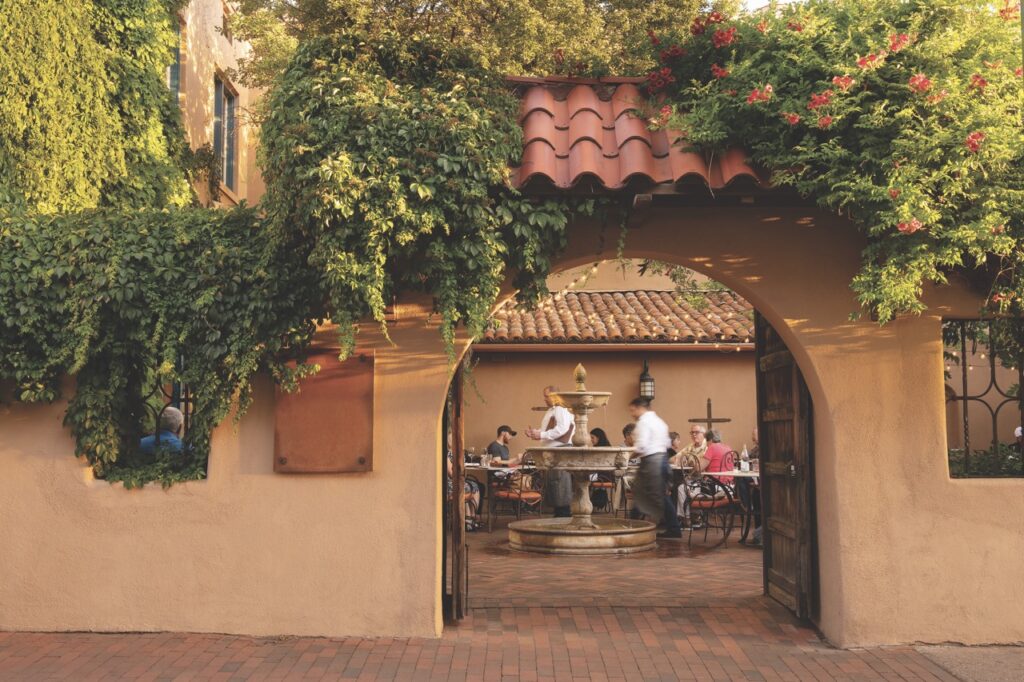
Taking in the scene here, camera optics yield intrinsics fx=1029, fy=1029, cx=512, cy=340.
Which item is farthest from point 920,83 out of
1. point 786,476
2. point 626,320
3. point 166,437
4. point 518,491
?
point 626,320

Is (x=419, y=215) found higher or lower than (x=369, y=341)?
higher

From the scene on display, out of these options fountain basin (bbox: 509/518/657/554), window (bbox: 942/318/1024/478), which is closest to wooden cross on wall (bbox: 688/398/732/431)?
fountain basin (bbox: 509/518/657/554)

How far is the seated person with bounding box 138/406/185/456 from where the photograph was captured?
8102 millimetres

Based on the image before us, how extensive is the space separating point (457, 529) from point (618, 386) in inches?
439

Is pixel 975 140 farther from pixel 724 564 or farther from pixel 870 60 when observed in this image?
pixel 724 564

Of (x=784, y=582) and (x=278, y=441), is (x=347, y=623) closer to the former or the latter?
(x=278, y=441)

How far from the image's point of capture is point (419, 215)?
255 inches

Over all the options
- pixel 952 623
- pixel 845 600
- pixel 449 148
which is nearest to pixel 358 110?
pixel 449 148

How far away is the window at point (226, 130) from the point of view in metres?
18.4

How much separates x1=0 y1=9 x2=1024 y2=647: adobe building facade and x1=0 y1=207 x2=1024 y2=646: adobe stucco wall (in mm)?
14

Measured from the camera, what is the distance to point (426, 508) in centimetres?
752

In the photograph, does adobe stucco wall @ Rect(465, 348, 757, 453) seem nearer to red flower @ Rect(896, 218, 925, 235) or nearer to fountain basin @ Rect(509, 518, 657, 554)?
fountain basin @ Rect(509, 518, 657, 554)

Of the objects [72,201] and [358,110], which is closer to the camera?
[358,110]

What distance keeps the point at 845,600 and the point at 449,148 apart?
419 centimetres
